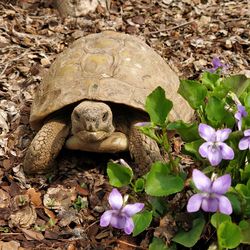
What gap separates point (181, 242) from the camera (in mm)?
2699

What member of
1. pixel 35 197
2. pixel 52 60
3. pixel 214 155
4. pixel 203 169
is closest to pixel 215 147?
pixel 214 155

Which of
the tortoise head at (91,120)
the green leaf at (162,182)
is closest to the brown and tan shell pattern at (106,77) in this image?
the tortoise head at (91,120)

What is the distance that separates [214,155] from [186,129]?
51cm

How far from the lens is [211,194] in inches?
83.7

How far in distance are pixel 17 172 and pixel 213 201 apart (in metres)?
2.08

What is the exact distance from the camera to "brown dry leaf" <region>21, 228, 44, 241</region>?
10.8 feet

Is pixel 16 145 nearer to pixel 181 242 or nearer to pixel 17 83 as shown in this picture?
pixel 17 83

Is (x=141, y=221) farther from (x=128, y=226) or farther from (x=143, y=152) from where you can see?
(x=143, y=152)

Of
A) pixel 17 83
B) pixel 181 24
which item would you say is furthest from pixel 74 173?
pixel 181 24

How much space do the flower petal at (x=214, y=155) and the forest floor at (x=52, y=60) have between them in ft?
2.50

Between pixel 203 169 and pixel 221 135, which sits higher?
pixel 221 135

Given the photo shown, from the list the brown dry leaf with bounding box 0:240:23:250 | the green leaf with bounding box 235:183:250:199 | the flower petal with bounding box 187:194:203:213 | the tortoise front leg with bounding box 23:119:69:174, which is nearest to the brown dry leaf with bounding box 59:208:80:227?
the brown dry leaf with bounding box 0:240:23:250

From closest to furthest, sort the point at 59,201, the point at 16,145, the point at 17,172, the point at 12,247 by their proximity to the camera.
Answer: the point at 12,247
the point at 59,201
the point at 17,172
the point at 16,145

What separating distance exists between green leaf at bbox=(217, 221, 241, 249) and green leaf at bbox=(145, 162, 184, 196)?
0.95 ft
